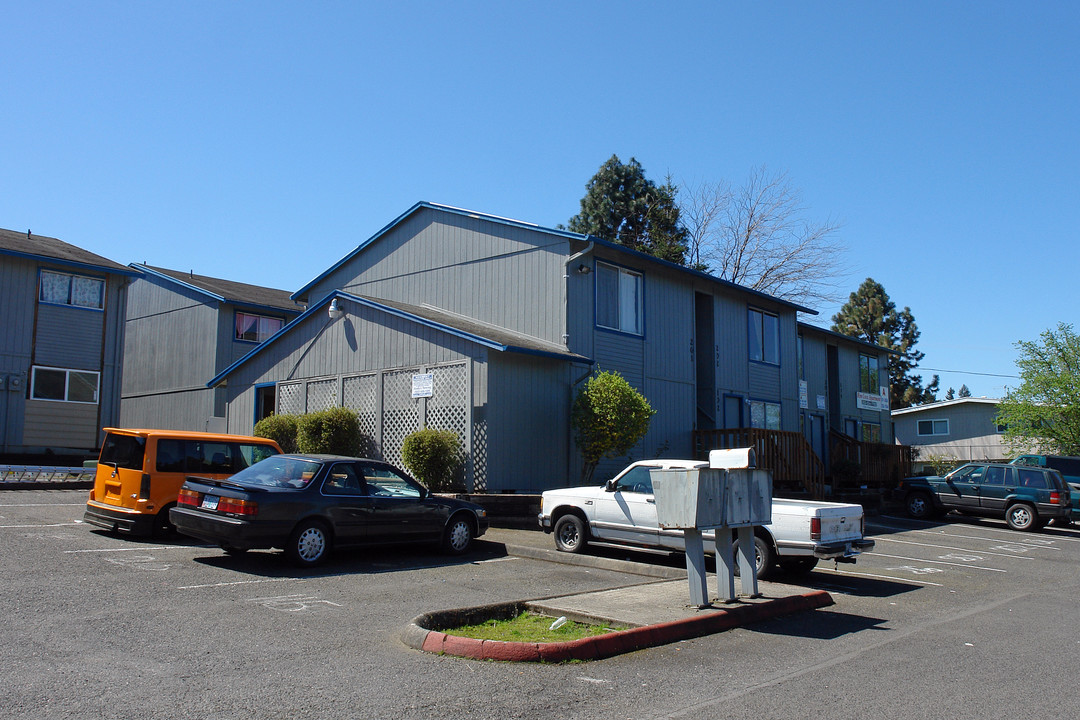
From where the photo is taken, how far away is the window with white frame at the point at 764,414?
24911 mm

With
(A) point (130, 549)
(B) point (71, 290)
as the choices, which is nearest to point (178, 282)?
(B) point (71, 290)

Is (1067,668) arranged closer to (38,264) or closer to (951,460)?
(38,264)

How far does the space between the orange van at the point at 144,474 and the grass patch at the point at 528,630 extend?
6.22 meters

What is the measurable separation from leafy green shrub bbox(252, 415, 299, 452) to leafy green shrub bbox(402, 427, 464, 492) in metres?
3.83

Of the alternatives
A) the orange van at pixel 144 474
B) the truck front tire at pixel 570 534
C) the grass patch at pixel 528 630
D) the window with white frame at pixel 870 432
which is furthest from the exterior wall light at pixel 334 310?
the window with white frame at pixel 870 432

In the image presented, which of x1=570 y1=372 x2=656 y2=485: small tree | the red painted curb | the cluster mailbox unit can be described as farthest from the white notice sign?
the red painted curb

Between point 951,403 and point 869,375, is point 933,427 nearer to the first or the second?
point 951,403

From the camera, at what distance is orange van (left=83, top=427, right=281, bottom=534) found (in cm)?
1172

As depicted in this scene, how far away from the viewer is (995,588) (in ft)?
40.3

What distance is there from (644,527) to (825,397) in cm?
2163

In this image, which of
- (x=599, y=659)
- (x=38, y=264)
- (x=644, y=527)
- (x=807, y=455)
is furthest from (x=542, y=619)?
(x=38, y=264)

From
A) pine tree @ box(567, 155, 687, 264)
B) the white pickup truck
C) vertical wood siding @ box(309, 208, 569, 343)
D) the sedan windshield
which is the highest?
pine tree @ box(567, 155, 687, 264)

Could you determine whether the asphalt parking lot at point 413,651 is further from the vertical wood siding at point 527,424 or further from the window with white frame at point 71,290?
the window with white frame at point 71,290

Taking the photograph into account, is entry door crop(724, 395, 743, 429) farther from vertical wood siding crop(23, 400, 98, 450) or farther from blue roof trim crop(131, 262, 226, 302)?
vertical wood siding crop(23, 400, 98, 450)
